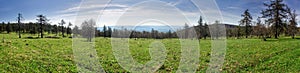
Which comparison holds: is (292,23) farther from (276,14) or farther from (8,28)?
(8,28)

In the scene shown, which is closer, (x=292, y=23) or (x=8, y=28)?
(x=292, y=23)

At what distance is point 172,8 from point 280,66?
12.4m

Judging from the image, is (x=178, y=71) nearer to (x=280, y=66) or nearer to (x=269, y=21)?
(x=280, y=66)

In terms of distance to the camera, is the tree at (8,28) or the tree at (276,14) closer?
the tree at (276,14)

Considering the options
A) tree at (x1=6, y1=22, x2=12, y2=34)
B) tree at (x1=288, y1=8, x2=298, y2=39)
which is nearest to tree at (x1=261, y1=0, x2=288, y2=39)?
tree at (x1=288, y1=8, x2=298, y2=39)

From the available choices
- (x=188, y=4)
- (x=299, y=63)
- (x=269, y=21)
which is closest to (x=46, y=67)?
(x=188, y=4)

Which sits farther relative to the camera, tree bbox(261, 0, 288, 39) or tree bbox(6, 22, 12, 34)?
tree bbox(6, 22, 12, 34)

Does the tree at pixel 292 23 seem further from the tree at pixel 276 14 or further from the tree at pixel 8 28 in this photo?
the tree at pixel 8 28

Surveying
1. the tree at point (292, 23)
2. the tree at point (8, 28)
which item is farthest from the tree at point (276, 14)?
the tree at point (8, 28)

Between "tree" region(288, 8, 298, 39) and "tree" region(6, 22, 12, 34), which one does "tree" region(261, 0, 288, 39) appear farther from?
"tree" region(6, 22, 12, 34)

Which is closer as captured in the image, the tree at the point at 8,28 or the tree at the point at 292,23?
the tree at the point at 292,23

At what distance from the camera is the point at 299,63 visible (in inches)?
994

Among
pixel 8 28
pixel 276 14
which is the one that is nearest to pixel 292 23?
pixel 276 14

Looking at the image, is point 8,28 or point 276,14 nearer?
point 276,14
